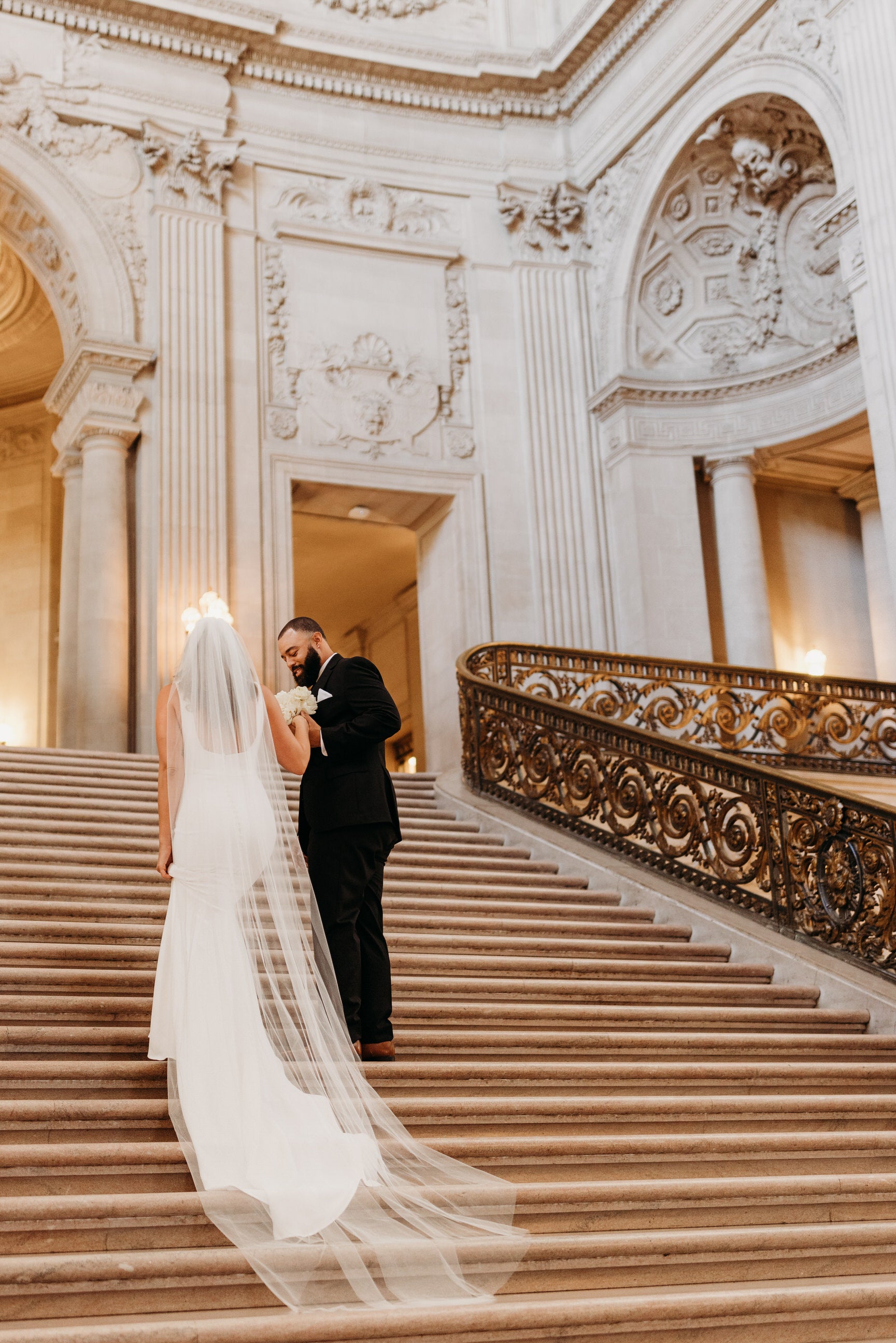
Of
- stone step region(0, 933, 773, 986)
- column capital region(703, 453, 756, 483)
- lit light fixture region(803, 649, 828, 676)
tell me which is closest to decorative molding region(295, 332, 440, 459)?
column capital region(703, 453, 756, 483)

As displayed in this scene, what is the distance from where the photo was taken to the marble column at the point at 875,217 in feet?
38.2

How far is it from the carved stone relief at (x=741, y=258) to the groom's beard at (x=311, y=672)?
10.8 m

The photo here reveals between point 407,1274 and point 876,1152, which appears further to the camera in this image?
point 876,1152

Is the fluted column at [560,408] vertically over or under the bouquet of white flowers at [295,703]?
over

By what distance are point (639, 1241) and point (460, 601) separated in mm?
11965

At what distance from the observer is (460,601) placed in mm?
15906

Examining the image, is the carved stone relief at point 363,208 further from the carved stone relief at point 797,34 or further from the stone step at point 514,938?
the stone step at point 514,938

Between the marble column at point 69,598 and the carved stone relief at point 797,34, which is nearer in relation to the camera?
the carved stone relief at point 797,34

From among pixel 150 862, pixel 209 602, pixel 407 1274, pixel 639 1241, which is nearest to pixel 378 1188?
pixel 407 1274

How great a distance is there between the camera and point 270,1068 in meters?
4.39

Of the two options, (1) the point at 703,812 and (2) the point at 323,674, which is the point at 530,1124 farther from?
(1) the point at 703,812

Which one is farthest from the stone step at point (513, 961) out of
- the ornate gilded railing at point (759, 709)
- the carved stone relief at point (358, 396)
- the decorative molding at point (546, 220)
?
the decorative molding at point (546, 220)

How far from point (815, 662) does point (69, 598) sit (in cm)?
833

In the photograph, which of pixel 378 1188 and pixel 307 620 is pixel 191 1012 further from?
pixel 307 620
